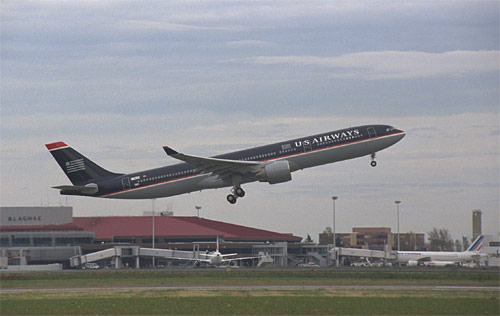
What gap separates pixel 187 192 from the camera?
6825 centimetres

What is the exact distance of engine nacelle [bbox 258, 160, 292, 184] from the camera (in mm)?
63406

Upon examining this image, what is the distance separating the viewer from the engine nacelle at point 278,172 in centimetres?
6341

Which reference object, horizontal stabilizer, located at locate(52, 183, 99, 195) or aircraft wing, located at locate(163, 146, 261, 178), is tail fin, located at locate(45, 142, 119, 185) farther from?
aircraft wing, located at locate(163, 146, 261, 178)

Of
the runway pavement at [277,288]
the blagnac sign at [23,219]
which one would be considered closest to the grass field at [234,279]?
the runway pavement at [277,288]

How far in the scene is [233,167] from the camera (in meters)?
64.9

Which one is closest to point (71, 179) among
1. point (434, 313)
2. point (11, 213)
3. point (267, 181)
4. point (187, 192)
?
point (187, 192)

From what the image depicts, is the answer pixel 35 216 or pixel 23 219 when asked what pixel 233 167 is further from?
pixel 35 216

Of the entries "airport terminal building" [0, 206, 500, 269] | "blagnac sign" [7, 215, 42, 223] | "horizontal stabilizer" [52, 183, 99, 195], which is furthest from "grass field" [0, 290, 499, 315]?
"blagnac sign" [7, 215, 42, 223]

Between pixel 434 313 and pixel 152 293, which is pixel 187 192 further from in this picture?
pixel 434 313

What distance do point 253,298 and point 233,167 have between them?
21.6 meters

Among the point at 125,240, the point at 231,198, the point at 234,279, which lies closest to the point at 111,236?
the point at 125,240

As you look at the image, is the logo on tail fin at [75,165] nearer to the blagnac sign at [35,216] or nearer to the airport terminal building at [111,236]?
the airport terminal building at [111,236]

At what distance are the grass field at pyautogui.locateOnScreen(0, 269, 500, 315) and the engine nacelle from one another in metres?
7.91

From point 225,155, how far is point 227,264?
51377 mm
